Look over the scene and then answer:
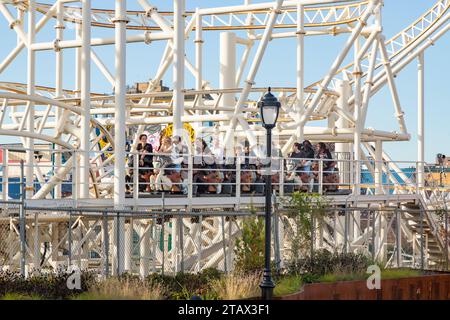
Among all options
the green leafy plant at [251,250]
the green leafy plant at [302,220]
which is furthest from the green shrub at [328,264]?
the green leafy plant at [251,250]

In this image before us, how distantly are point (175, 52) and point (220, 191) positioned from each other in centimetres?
359

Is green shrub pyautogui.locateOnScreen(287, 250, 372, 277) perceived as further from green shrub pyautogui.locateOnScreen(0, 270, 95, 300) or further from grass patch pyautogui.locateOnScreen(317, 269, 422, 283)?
green shrub pyautogui.locateOnScreen(0, 270, 95, 300)

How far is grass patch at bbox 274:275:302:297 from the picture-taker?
16.7 m

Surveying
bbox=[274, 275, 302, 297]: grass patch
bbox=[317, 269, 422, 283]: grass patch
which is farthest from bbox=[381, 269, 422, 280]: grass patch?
bbox=[274, 275, 302, 297]: grass patch

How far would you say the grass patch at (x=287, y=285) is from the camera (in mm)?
16691

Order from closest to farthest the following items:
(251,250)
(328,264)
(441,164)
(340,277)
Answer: (251,250)
(340,277)
(328,264)
(441,164)

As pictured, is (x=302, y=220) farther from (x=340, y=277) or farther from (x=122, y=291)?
(x=122, y=291)

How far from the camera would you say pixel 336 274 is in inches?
A: 743

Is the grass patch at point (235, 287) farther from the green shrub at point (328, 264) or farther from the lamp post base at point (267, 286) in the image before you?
the green shrub at point (328, 264)

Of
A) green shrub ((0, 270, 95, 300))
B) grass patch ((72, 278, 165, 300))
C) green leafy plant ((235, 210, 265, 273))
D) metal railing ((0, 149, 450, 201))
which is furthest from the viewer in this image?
metal railing ((0, 149, 450, 201))

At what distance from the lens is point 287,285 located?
1723 cm

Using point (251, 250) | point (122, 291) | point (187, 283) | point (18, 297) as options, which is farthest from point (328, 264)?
point (18, 297)

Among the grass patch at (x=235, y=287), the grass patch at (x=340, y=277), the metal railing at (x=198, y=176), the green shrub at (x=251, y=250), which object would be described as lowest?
the grass patch at (x=340, y=277)
